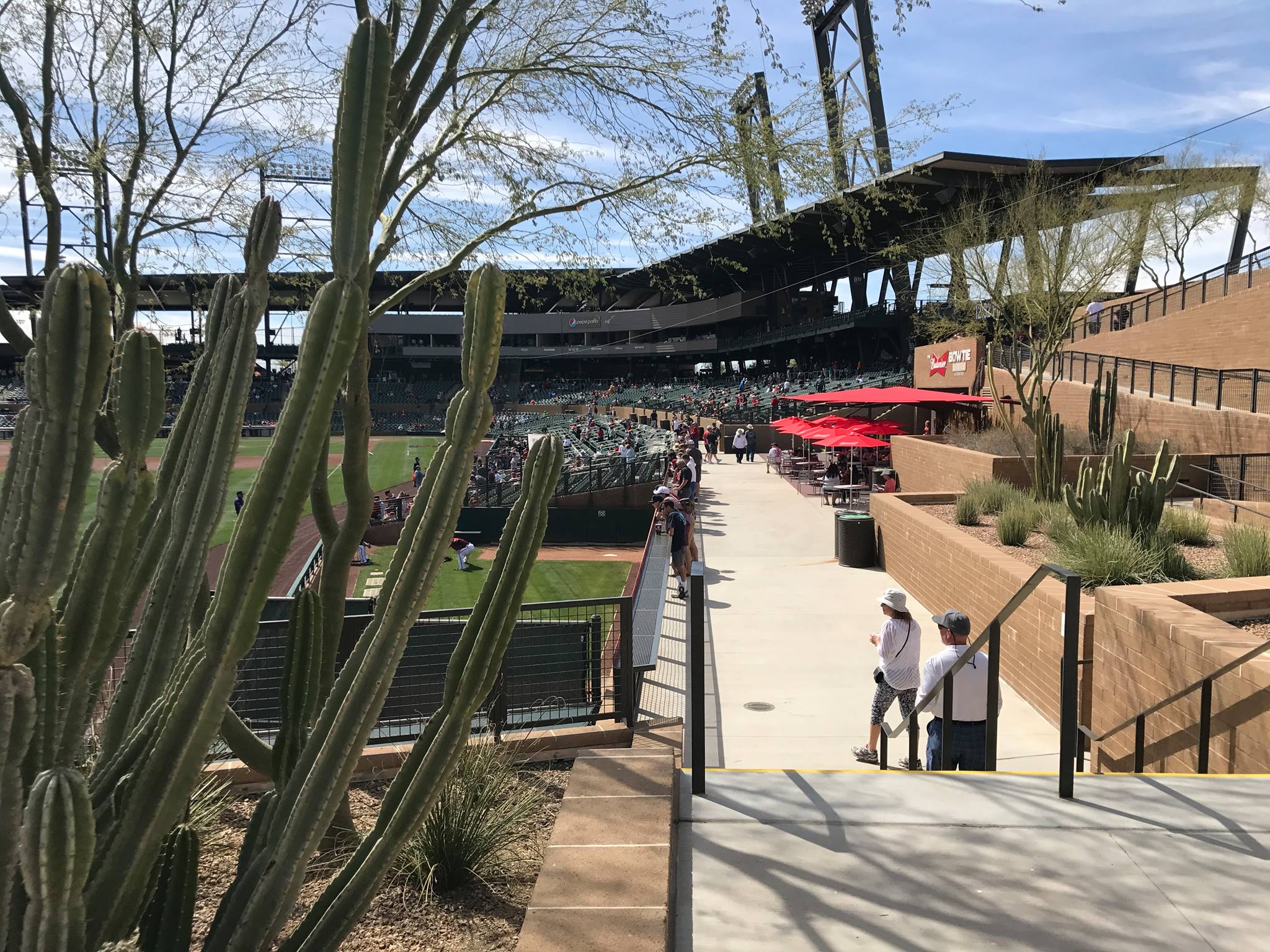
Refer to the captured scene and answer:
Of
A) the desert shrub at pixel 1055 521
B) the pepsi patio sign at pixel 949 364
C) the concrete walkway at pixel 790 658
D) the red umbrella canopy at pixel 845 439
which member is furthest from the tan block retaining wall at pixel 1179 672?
the pepsi patio sign at pixel 949 364

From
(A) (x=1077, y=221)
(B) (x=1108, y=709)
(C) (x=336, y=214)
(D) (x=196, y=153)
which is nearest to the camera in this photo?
(C) (x=336, y=214)

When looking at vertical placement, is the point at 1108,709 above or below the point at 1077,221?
below

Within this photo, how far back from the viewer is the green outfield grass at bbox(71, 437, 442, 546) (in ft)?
93.7

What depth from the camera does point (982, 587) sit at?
9648mm

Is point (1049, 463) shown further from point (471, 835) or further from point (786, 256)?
point (786, 256)

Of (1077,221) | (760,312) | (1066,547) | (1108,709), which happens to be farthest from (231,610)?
(760,312)

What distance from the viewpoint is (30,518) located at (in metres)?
1.70

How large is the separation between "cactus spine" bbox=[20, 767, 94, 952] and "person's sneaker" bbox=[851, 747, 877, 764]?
606 cm

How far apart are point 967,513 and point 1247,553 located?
502 centimetres

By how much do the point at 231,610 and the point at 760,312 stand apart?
77311mm

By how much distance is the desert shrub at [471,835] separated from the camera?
337 centimetres

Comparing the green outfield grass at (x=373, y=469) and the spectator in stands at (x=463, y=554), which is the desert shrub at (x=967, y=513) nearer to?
the spectator in stands at (x=463, y=554)

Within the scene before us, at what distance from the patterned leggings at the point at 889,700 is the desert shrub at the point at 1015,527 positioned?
16.3 ft

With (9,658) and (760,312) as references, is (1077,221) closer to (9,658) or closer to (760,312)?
(9,658)
